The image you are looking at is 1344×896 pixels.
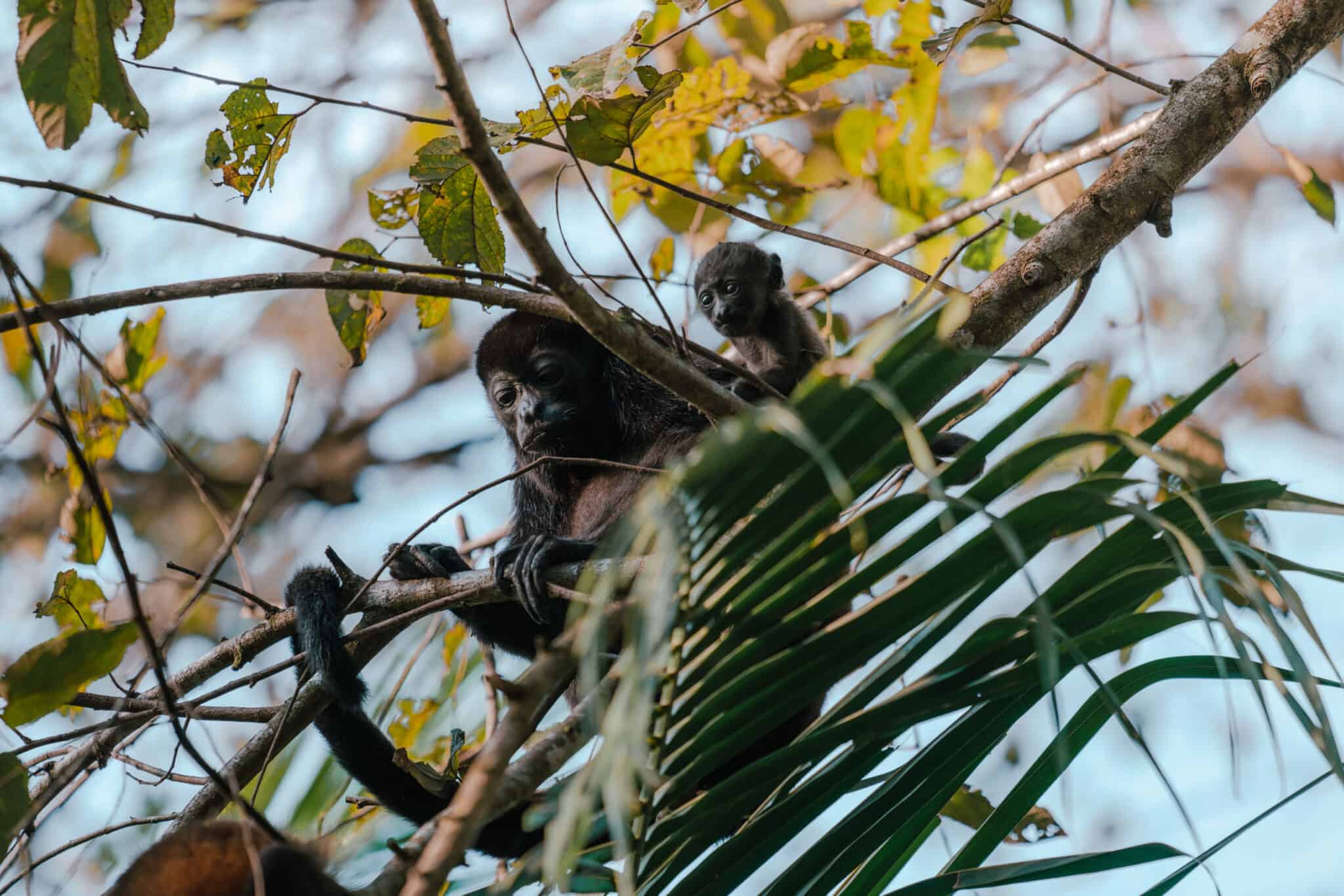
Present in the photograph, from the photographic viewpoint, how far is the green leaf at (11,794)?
187 cm

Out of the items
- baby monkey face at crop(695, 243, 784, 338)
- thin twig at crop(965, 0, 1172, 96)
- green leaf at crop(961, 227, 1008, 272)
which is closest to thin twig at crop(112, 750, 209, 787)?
baby monkey face at crop(695, 243, 784, 338)

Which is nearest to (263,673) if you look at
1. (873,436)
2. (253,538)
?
(873,436)

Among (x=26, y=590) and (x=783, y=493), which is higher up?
(x=26, y=590)

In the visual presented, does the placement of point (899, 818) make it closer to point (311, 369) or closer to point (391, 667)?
point (391, 667)

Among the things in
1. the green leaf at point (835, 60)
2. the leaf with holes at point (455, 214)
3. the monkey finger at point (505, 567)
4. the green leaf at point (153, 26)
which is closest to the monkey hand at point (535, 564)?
the monkey finger at point (505, 567)

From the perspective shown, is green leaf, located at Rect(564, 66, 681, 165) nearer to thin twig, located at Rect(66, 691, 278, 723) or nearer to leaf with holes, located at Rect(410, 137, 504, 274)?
leaf with holes, located at Rect(410, 137, 504, 274)

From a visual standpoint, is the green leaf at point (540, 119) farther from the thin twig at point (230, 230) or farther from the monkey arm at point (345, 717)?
the monkey arm at point (345, 717)

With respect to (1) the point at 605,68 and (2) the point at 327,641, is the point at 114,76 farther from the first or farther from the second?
(2) the point at 327,641

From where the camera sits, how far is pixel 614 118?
2438mm

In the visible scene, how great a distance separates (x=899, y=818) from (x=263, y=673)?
4.04ft

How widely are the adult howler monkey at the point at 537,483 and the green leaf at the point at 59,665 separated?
782mm

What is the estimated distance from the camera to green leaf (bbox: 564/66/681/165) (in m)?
2.41

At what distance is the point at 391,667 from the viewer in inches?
145

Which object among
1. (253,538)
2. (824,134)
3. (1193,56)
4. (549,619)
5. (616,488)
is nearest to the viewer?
(549,619)
